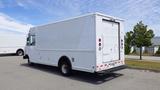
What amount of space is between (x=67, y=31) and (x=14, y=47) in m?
17.6

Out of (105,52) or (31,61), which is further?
(31,61)

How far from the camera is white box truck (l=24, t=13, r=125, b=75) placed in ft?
26.8

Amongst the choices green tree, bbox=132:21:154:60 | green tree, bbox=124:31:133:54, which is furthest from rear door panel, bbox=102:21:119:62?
green tree, bbox=124:31:133:54

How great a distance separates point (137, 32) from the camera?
79.6 ft

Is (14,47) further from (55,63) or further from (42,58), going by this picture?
(55,63)

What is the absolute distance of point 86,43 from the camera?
27.9ft

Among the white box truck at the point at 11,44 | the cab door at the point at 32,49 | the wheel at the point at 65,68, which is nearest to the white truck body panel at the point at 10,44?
the white box truck at the point at 11,44

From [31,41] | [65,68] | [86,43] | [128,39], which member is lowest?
[65,68]

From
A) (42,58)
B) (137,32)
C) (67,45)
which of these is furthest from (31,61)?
(137,32)

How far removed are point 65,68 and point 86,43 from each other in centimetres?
217

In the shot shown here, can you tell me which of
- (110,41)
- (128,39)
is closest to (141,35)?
(128,39)

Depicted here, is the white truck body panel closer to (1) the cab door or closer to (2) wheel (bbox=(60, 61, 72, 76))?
(1) the cab door

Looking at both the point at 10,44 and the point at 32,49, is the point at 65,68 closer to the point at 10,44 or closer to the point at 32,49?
the point at 32,49

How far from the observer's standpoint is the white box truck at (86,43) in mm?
8172
